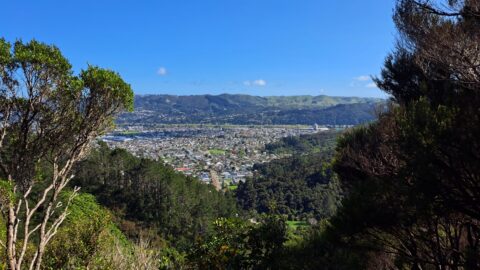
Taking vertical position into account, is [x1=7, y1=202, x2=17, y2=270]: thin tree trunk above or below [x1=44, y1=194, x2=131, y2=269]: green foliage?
above

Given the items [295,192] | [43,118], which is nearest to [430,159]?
[43,118]

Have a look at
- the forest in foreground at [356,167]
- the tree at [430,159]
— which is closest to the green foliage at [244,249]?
the forest in foreground at [356,167]

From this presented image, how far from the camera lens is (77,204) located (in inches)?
782

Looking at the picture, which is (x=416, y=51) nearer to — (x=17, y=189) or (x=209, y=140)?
(x=17, y=189)

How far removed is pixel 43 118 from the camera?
19.7 ft

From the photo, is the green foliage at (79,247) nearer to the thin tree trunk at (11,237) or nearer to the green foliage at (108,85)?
the thin tree trunk at (11,237)

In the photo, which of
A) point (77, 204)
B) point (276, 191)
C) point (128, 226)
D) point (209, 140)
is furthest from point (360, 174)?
point (209, 140)

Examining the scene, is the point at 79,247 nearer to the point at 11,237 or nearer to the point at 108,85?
the point at 11,237

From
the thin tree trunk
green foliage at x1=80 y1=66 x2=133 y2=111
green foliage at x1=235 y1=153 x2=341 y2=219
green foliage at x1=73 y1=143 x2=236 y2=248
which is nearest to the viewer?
the thin tree trunk

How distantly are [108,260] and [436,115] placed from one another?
20.2 ft

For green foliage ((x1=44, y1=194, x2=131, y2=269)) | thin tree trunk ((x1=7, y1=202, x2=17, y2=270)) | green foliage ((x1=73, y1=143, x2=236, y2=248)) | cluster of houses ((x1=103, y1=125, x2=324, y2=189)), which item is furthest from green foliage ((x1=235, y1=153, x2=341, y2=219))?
thin tree trunk ((x1=7, y1=202, x2=17, y2=270))

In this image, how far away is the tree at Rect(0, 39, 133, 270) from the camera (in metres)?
5.47

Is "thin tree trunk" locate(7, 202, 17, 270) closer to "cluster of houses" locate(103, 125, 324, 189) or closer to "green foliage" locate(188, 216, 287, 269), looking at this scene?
"green foliage" locate(188, 216, 287, 269)

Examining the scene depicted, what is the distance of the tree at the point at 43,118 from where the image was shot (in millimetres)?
5469
